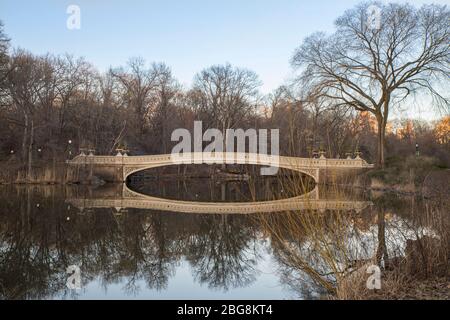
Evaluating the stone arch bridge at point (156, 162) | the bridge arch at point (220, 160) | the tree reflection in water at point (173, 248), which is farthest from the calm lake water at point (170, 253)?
the stone arch bridge at point (156, 162)

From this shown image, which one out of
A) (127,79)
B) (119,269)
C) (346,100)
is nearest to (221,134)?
(127,79)

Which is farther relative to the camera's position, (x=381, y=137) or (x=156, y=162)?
(x=156, y=162)

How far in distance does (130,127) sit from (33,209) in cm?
2396

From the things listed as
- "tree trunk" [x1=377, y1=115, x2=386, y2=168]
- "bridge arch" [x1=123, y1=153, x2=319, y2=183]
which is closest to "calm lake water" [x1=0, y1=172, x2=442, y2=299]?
"tree trunk" [x1=377, y1=115, x2=386, y2=168]

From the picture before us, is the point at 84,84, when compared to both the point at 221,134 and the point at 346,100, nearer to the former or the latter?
the point at 221,134

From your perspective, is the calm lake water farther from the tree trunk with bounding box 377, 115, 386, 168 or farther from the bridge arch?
the bridge arch

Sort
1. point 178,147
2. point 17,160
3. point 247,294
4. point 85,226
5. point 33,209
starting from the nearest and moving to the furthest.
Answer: point 247,294 → point 85,226 → point 33,209 → point 17,160 → point 178,147

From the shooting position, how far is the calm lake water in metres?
5.71

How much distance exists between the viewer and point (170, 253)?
26.4 feet

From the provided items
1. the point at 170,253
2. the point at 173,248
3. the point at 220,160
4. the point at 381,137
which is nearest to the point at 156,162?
the point at 220,160

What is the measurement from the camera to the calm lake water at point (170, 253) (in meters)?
5.71

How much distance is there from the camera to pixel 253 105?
38.8 meters

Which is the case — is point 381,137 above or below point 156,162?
above

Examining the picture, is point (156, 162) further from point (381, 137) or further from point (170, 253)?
point (170, 253)
